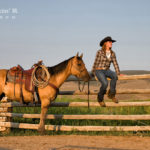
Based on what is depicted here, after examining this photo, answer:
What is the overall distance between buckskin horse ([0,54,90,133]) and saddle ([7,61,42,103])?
105 mm

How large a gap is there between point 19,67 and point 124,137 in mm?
3740

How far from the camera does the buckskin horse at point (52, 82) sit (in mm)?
6871

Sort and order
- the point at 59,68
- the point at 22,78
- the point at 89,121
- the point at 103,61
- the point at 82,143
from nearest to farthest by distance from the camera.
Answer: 1. the point at 82,143
2. the point at 103,61
3. the point at 59,68
4. the point at 22,78
5. the point at 89,121

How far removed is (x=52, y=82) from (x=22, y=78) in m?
0.95

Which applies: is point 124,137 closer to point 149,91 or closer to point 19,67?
point 149,91

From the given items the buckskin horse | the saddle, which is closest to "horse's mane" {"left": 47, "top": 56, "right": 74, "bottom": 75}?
the buckskin horse

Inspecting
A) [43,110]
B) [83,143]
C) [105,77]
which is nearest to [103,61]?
[105,77]

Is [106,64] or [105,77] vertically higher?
[106,64]

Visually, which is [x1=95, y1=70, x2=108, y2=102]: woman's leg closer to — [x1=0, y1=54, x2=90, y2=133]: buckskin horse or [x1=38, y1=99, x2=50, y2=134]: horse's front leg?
[x1=0, y1=54, x2=90, y2=133]: buckskin horse

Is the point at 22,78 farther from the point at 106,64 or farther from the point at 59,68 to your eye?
the point at 106,64

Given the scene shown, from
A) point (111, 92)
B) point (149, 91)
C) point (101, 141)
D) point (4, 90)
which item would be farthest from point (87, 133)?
point (4, 90)

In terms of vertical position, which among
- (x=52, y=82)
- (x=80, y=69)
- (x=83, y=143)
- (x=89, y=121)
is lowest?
(x=83, y=143)

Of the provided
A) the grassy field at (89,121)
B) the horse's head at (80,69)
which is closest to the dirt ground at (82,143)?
the grassy field at (89,121)

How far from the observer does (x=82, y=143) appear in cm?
625
